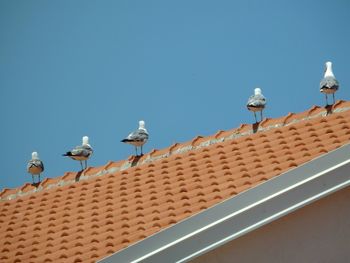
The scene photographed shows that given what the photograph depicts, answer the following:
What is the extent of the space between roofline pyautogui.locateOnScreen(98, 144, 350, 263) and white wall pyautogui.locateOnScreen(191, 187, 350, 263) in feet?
0.56

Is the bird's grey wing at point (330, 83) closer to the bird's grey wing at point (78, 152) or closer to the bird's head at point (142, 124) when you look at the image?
the bird's head at point (142, 124)

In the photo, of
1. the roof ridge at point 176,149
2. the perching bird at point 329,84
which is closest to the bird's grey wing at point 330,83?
the perching bird at point 329,84

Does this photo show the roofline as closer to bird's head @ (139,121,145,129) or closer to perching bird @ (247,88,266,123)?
perching bird @ (247,88,266,123)

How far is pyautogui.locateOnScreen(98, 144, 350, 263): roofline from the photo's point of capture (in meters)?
9.48

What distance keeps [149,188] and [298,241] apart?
349 centimetres

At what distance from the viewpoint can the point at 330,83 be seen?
15.5m

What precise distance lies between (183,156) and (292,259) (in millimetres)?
4380

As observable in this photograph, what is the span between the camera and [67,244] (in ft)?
37.9

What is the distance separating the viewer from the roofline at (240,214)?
9.48 m

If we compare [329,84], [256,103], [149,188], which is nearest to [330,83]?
[329,84]

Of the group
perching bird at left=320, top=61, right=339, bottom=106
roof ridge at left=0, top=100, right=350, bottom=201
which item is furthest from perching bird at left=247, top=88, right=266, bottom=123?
roof ridge at left=0, top=100, right=350, bottom=201

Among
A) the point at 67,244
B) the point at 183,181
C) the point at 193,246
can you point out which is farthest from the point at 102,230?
the point at 193,246

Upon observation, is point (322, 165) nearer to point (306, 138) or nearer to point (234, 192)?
point (234, 192)

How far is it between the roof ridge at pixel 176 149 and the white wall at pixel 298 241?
378 centimetres
